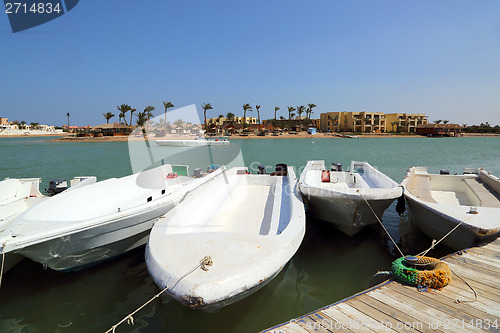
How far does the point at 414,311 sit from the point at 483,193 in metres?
7.99

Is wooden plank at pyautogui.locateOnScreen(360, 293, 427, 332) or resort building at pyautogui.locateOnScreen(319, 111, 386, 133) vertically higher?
resort building at pyautogui.locateOnScreen(319, 111, 386, 133)

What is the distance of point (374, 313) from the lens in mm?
3410

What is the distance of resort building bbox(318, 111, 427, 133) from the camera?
109125 mm

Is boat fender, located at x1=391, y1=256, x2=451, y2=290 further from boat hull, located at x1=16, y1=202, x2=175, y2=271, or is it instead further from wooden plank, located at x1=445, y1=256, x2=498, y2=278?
boat hull, located at x1=16, y1=202, x2=175, y2=271

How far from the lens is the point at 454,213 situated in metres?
6.07

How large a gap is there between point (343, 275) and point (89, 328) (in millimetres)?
5374

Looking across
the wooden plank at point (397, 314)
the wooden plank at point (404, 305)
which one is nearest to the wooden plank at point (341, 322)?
the wooden plank at point (397, 314)

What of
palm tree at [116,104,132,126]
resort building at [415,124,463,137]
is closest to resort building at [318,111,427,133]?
resort building at [415,124,463,137]

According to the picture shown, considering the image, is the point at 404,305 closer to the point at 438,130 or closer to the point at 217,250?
the point at 217,250

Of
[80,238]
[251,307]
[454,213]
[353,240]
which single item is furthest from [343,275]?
[80,238]

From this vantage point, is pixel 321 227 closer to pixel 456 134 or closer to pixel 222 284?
pixel 222 284

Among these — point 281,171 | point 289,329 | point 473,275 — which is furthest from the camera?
point 281,171

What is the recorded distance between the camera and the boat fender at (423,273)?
3.92 metres

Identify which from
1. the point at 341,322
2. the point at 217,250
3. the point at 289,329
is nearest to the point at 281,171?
the point at 217,250
